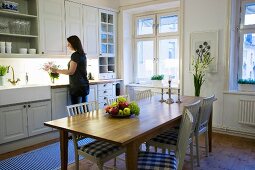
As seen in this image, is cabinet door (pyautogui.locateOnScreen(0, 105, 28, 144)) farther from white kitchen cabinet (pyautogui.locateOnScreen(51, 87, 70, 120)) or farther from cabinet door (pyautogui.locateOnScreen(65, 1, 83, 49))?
cabinet door (pyautogui.locateOnScreen(65, 1, 83, 49))

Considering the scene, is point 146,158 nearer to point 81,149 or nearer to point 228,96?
point 81,149

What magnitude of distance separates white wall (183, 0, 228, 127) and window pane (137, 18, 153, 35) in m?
1.12

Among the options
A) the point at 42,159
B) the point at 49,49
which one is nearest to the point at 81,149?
the point at 42,159

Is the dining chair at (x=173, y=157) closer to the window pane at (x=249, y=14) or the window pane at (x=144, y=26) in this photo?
the window pane at (x=249, y=14)

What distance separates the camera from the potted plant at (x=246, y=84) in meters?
3.87

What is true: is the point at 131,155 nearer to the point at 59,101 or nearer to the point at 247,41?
the point at 59,101

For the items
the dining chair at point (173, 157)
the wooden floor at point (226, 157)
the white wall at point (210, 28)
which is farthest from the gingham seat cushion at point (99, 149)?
the white wall at point (210, 28)

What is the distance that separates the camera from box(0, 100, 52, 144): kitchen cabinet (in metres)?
3.29

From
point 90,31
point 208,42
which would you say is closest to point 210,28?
point 208,42

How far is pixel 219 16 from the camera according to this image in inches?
159

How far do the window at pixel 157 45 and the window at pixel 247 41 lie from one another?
4.30 feet

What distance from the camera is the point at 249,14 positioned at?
13.0 ft

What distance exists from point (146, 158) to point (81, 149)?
64cm

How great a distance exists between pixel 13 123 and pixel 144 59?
3.20 m
